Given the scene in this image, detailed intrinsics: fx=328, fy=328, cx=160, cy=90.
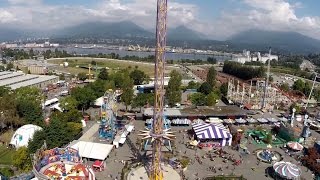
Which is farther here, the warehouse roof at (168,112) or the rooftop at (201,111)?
the rooftop at (201,111)

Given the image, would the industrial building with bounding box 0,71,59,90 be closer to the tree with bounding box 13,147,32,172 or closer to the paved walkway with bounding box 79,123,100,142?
the paved walkway with bounding box 79,123,100,142

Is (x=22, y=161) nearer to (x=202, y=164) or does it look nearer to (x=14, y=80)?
(x=202, y=164)

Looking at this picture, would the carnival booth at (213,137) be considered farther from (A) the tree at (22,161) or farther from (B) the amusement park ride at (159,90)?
(A) the tree at (22,161)

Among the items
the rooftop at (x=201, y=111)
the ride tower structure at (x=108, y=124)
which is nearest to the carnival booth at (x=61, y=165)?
the ride tower structure at (x=108, y=124)

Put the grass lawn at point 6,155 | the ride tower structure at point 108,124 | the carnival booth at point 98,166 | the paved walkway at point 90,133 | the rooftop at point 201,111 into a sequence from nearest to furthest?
the carnival booth at point 98,166, the grass lawn at point 6,155, the paved walkway at point 90,133, the ride tower structure at point 108,124, the rooftop at point 201,111

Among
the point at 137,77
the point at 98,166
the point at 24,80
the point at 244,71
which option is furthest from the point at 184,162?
the point at 244,71

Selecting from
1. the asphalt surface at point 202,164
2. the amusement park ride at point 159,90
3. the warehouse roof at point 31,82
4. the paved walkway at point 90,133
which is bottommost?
the asphalt surface at point 202,164

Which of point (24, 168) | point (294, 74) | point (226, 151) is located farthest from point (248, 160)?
point (294, 74)
